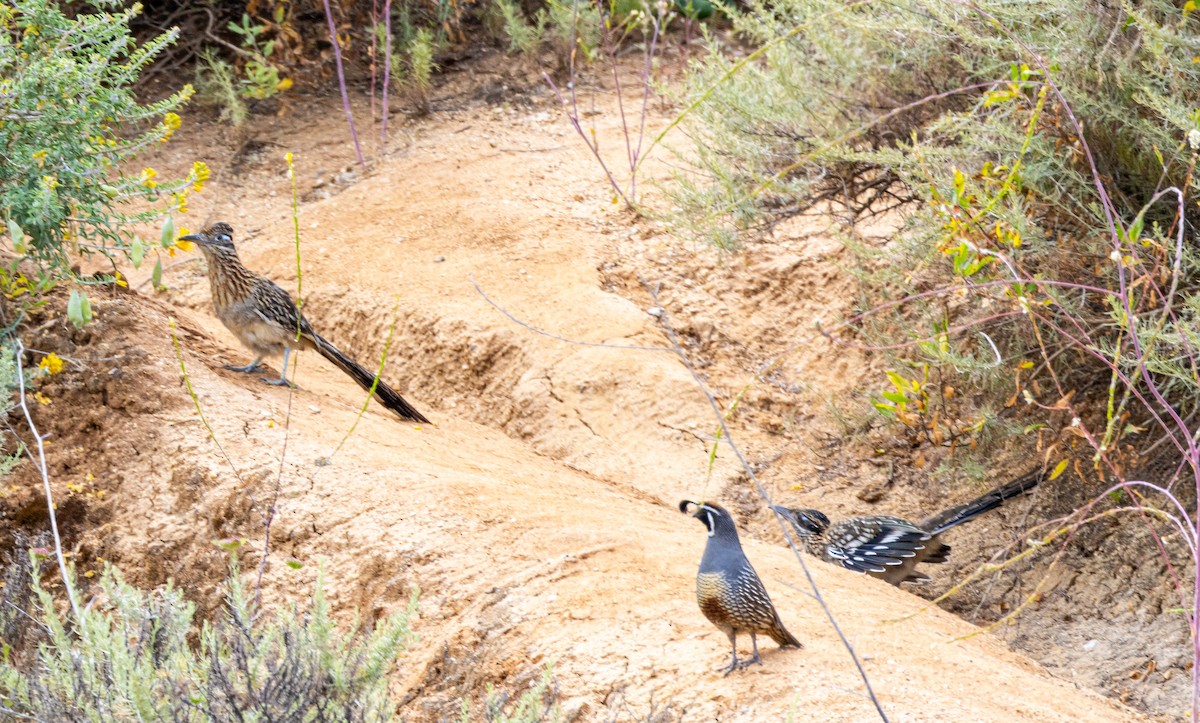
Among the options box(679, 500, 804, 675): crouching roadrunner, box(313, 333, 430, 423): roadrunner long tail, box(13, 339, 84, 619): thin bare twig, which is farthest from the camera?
box(313, 333, 430, 423): roadrunner long tail

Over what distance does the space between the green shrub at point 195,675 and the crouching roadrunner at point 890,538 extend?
2.91 meters

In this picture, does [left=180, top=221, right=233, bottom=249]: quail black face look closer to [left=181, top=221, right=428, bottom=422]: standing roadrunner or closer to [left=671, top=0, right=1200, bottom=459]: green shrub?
[left=181, top=221, right=428, bottom=422]: standing roadrunner

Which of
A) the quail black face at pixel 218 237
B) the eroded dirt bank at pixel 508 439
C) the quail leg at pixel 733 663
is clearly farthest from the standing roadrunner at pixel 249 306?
the quail leg at pixel 733 663

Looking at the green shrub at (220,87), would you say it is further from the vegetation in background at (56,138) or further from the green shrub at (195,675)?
the green shrub at (195,675)


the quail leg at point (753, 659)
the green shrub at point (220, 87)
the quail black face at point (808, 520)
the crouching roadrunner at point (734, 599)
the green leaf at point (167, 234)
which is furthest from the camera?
the green shrub at point (220, 87)

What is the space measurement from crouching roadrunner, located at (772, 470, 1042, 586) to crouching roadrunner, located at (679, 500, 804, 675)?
6.69ft

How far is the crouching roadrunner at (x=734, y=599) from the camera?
3.58 m

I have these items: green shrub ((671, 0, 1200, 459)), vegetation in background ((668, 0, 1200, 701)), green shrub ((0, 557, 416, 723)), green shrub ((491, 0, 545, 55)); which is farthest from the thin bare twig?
green shrub ((491, 0, 545, 55))

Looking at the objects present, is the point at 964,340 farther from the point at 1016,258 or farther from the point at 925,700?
the point at 925,700

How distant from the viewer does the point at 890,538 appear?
5.78 m

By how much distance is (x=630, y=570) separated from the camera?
4.29 m

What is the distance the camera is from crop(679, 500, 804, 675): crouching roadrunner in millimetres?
3582

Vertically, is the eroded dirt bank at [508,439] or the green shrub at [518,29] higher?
the green shrub at [518,29]

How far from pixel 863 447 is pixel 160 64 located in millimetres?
6274
